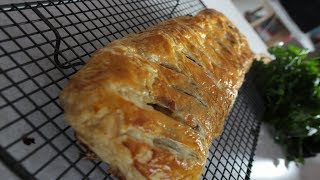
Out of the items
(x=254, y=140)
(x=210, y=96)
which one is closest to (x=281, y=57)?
(x=254, y=140)

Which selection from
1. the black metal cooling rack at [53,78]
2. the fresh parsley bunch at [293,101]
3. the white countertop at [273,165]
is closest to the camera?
the black metal cooling rack at [53,78]

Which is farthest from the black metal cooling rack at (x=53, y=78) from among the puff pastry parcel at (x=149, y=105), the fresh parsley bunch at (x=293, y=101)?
the fresh parsley bunch at (x=293, y=101)

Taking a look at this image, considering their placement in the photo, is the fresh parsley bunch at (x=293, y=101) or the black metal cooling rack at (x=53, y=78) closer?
the black metal cooling rack at (x=53, y=78)

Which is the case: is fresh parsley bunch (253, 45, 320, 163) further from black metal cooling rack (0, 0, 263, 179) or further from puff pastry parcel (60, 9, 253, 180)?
puff pastry parcel (60, 9, 253, 180)

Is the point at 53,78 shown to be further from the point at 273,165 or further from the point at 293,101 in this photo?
the point at 293,101

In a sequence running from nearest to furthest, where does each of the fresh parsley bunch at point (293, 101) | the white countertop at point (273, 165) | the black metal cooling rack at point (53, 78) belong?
the black metal cooling rack at point (53, 78)
the white countertop at point (273, 165)
the fresh parsley bunch at point (293, 101)

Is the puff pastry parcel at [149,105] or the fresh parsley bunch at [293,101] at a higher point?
the puff pastry parcel at [149,105]

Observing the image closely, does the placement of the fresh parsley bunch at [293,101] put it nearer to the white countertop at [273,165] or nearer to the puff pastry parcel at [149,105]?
the white countertop at [273,165]

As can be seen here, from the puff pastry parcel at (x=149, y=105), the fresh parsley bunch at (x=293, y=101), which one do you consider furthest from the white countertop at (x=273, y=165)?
the puff pastry parcel at (x=149, y=105)
